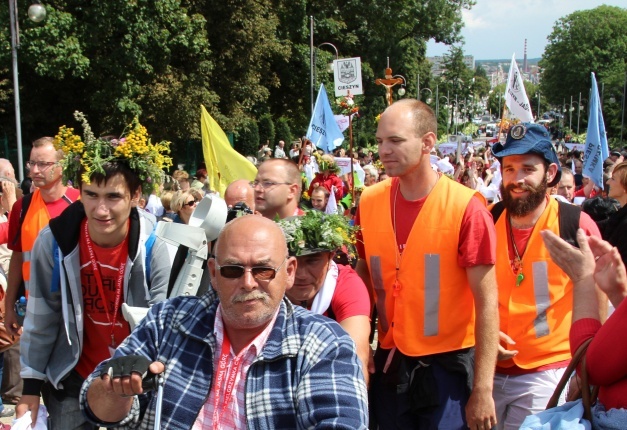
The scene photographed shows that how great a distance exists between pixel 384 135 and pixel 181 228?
1111mm

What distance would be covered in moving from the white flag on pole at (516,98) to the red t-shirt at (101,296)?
10.0 m

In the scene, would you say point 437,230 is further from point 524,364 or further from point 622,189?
point 622,189

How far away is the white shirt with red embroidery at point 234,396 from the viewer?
2.54 m

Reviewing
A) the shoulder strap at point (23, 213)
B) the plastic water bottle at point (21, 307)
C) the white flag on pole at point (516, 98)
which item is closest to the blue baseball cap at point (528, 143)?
the plastic water bottle at point (21, 307)

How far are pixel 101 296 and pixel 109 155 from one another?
2.34 ft

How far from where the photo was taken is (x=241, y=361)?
2.61m

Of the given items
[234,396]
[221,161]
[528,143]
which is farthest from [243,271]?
[221,161]

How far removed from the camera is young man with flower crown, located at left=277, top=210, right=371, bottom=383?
343 centimetres

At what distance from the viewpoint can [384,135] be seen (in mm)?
3723

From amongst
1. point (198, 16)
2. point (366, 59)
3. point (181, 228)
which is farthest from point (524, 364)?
point (366, 59)

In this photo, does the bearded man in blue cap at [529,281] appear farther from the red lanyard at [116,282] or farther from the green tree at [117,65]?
the green tree at [117,65]

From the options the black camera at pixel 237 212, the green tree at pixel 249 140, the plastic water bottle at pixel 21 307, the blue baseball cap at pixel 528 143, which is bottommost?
the green tree at pixel 249 140

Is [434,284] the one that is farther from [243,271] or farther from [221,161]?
[221,161]

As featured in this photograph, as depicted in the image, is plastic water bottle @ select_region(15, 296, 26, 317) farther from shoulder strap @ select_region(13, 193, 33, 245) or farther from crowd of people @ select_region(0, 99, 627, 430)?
crowd of people @ select_region(0, 99, 627, 430)
